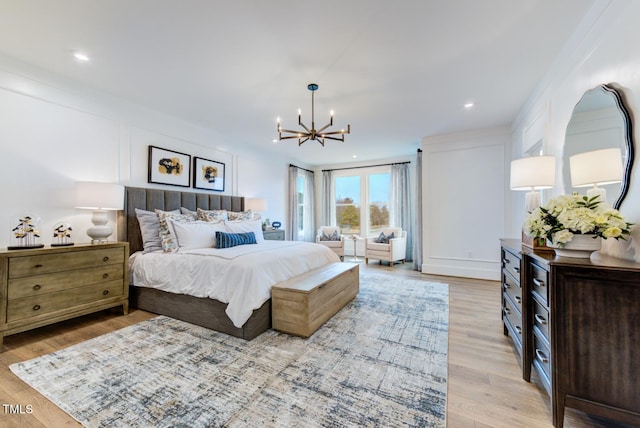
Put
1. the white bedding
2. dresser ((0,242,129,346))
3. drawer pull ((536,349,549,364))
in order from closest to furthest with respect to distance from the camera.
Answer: drawer pull ((536,349,549,364)) < dresser ((0,242,129,346)) < the white bedding

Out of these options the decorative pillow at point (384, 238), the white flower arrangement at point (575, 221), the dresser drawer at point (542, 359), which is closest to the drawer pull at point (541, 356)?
the dresser drawer at point (542, 359)

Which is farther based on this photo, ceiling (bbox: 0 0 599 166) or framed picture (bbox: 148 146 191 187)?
framed picture (bbox: 148 146 191 187)

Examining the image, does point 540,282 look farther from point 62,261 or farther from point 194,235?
point 62,261

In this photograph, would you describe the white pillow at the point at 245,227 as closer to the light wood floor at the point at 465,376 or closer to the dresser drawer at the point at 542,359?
the light wood floor at the point at 465,376

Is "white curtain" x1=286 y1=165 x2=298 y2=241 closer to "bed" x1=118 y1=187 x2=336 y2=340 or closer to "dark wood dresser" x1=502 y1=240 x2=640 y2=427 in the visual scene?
"bed" x1=118 y1=187 x2=336 y2=340

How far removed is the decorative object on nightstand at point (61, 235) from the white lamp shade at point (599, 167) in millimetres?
4300

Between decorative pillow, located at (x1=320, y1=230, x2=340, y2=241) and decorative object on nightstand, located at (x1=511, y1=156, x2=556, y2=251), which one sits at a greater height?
decorative object on nightstand, located at (x1=511, y1=156, x2=556, y2=251)

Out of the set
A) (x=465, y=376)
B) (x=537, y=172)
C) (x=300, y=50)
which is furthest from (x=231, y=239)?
(x=537, y=172)

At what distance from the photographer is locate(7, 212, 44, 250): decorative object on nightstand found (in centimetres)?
236

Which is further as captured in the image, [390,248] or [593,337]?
[390,248]

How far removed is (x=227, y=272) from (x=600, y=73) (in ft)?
10.6

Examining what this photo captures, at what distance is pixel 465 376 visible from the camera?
180cm

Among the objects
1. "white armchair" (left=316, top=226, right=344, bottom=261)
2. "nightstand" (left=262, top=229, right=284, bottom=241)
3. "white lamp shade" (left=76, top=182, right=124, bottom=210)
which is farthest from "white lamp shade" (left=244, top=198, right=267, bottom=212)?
"white lamp shade" (left=76, top=182, right=124, bottom=210)

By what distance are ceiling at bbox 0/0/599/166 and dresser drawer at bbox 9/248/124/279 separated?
6.05 ft
